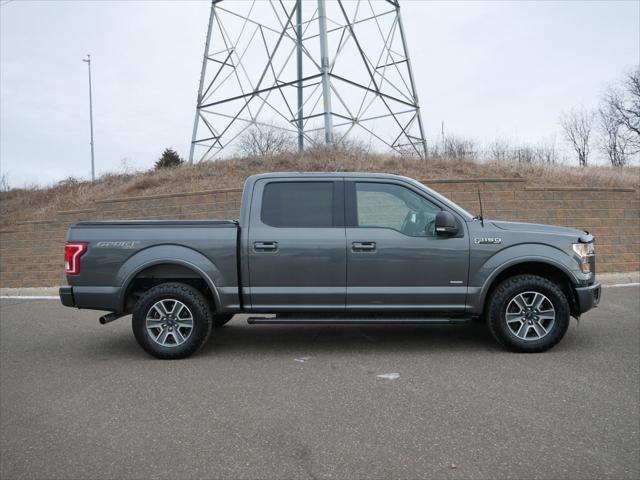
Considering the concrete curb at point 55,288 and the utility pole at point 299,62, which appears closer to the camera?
the concrete curb at point 55,288

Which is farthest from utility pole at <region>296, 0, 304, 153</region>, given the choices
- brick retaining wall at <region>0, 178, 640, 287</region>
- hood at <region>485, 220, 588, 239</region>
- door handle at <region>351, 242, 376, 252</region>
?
hood at <region>485, 220, 588, 239</region>

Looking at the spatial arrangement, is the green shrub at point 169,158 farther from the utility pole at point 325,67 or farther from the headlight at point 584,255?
the headlight at point 584,255

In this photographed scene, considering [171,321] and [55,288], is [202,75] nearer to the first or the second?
[55,288]

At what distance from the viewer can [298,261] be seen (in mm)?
5527

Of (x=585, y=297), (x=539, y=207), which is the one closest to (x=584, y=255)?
(x=585, y=297)

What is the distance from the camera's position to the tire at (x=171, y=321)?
550 centimetres

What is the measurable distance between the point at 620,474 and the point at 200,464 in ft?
8.19

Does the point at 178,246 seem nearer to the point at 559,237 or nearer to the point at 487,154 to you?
the point at 559,237

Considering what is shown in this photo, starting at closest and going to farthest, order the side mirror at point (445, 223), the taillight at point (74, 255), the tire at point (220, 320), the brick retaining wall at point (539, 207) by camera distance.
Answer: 1. the side mirror at point (445, 223)
2. the taillight at point (74, 255)
3. the tire at point (220, 320)
4. the brick retaining wall at point (539, 207)

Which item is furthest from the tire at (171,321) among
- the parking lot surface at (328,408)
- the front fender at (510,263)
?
the front fender at (510,263)

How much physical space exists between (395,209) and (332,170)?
8041 mm

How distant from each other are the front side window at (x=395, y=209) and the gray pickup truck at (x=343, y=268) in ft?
0.05

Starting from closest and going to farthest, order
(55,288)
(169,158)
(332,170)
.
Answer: (55,288) < (332,170) < (169,158)

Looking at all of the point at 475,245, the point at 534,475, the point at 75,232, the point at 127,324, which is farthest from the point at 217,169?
the point at 534,475
